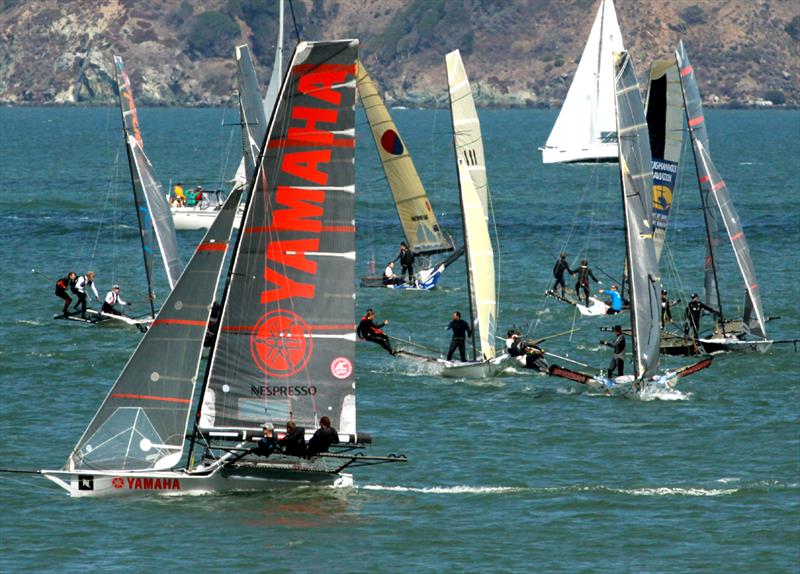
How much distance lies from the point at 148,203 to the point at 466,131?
37.4ft

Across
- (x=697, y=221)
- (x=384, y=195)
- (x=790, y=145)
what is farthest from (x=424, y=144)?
(x=697, y=221)

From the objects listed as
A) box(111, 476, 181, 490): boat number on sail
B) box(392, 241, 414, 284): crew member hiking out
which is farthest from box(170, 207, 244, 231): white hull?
box(111, 476, 181, 490): boat number on sail

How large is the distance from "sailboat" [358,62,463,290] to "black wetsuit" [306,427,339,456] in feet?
99.3

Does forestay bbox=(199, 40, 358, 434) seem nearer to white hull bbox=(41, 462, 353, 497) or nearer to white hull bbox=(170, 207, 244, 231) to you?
white hull bbox=(41, 462, 353, 497)

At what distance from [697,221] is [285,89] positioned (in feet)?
185

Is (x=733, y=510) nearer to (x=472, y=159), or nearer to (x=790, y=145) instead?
(x=472, y=159)

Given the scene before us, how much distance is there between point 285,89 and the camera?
28609 millimetres

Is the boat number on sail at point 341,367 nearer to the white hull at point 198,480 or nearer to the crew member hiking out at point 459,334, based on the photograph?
the white hull at point 198,480

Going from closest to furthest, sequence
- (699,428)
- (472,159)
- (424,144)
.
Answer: (699,428) < (472,159) < (424,144)

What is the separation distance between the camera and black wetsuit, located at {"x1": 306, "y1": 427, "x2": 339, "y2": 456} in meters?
28.9

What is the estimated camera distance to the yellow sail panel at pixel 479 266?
42.6 meters

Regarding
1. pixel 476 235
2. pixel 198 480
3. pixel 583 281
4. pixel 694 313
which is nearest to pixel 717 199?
pixel 694 313

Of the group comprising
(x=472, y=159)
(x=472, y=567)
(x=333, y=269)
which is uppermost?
(x=472, y=159)

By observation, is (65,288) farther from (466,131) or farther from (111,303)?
(466,131)
